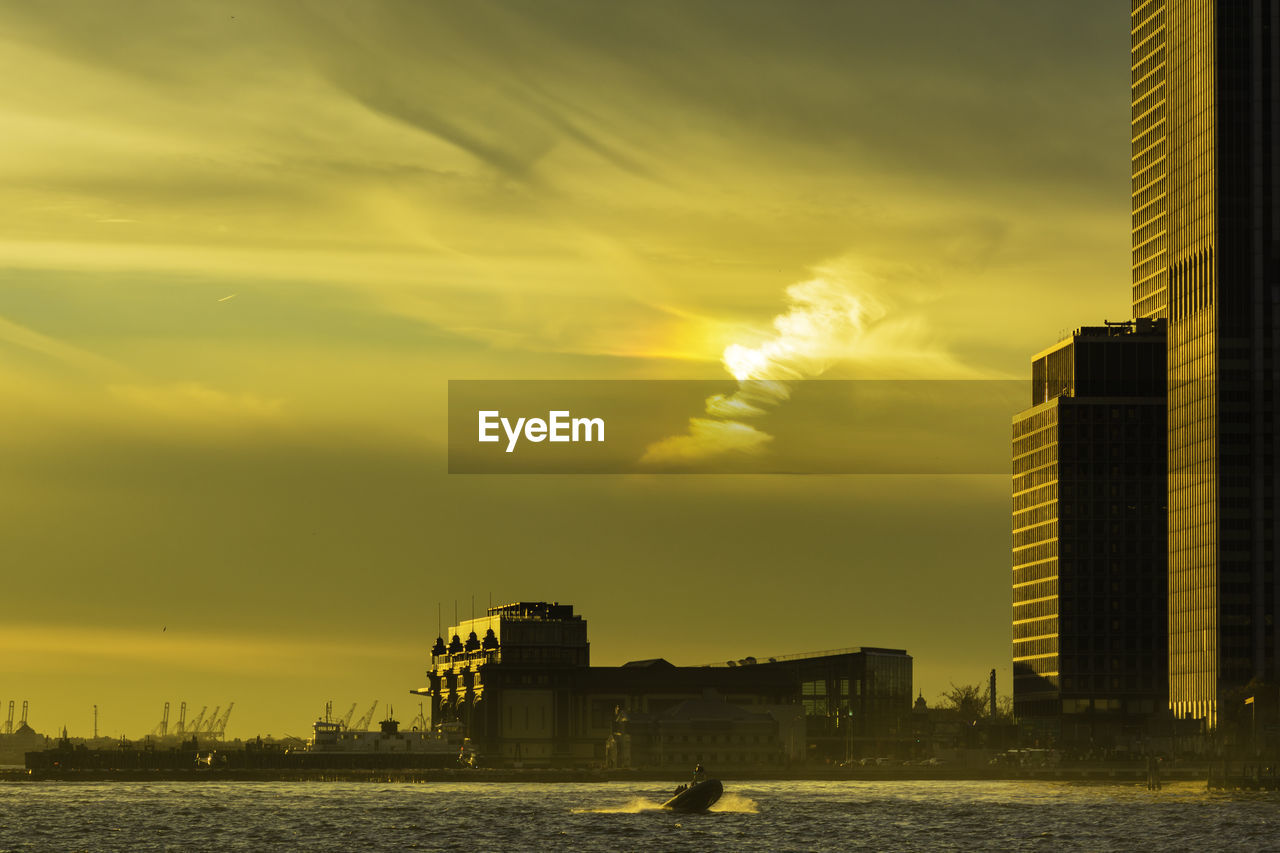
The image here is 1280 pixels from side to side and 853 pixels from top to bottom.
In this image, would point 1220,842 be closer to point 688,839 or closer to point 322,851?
point 688,839

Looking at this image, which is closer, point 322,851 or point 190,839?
point 322,851

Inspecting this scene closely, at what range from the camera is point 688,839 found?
19300 cm

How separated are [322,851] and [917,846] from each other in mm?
55281

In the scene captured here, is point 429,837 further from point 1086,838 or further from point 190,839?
point 1086,838

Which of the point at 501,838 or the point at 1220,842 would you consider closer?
the point at 1220,842

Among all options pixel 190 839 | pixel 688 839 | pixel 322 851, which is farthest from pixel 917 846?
pixel 190 839

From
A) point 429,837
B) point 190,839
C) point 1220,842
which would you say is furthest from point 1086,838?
point 190,839

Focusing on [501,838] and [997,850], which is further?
[501,838]

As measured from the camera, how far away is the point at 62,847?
18912cm

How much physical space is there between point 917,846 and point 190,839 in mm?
73180

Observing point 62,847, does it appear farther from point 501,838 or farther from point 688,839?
point 688,839

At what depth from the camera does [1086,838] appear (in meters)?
190

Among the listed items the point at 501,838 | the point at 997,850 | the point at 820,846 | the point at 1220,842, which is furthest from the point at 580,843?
the point at 1220,842

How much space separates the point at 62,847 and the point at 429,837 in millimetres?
35538
